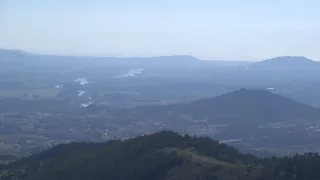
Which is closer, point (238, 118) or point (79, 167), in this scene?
point (79, 167)

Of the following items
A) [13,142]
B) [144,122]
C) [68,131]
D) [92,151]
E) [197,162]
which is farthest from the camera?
[144,122]

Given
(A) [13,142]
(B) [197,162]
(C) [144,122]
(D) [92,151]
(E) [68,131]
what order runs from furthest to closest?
(C) [144,122] < (E) [68,131] < (A) [13,142] < (D) [92,151] < (B) [197,162]

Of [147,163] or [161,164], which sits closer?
[161,164]

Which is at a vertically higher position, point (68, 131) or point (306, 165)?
point (306, 165)

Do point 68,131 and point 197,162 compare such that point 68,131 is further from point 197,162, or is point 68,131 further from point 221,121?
point 197,162

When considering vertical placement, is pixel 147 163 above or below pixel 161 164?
below

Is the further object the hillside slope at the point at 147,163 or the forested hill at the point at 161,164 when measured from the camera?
the hillside slope at the point at 147,163

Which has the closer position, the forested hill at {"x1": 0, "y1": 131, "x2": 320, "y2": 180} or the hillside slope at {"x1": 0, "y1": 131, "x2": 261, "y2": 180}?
the forested hill at {"x1": 0, "y1": 131, "x2": 320, "y2": 180}

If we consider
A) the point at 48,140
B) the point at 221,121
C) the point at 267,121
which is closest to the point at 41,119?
the point at 48,140
